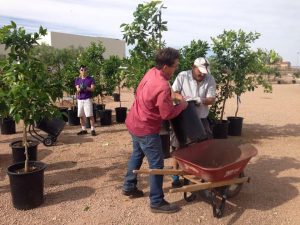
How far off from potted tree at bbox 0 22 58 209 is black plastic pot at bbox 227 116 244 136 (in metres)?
5.13

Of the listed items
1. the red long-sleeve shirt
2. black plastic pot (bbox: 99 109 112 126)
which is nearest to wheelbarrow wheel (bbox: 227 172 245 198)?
the red long-sleeve shirt

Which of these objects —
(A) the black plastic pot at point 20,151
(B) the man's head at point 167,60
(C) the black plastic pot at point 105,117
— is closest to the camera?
(B) the man's head at point 167,60

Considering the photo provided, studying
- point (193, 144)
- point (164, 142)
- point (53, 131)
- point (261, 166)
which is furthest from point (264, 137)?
point (53, 131)

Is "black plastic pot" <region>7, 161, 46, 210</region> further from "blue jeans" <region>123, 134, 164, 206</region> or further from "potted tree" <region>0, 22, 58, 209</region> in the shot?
"blue jeans" <region>123, 134, 164, 206</region>

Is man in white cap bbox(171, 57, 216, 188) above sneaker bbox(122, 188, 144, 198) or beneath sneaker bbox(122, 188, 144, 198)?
above

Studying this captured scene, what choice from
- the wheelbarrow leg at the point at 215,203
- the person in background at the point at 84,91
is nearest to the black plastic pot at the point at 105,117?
the person in background at the point at 84,91

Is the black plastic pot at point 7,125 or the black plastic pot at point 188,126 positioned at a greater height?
the black plastic pot at point 188,126

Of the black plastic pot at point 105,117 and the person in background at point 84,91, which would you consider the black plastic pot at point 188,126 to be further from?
the black plastic pot at point 105,117

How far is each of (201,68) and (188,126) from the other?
2.92ft

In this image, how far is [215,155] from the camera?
4.46 meters

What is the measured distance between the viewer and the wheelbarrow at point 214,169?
377 cm

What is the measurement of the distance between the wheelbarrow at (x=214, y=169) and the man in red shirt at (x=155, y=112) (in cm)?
29

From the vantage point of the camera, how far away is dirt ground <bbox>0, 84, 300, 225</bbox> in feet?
13.4

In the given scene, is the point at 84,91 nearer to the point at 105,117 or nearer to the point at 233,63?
the point at 105,117
